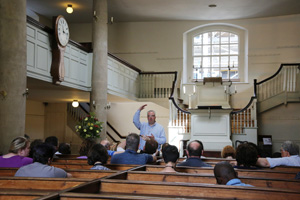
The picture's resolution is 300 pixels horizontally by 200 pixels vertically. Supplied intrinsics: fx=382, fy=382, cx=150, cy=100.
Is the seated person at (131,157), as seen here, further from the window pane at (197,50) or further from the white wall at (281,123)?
the window pane at (197,50)

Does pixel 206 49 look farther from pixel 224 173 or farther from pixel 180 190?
pixel 180 190

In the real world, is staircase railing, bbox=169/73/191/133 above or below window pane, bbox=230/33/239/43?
below

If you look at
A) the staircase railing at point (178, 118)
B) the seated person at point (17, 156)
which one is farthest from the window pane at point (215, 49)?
the seated person at point (17, 156)

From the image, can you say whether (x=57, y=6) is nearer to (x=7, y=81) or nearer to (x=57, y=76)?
(x=57, y=76)

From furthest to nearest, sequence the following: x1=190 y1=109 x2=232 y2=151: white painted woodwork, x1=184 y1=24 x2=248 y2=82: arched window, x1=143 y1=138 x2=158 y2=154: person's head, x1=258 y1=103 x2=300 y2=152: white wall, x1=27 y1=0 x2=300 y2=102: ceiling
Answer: x1=184 y1=24 x2=248 y2=82: arched window < x1=27 y1=0 x2=300 y2=102: ceiling < x1=258 y1=103 x2=300 y2=152: white wall < x1=190 y1=109 x2=232 y2=151: white painted woodwork < x1=143 y1=138 x2=158 y2=154: person's head

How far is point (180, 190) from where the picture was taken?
269 centimetres

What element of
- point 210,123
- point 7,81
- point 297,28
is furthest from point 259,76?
point 7,81

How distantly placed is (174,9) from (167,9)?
250 millimetres

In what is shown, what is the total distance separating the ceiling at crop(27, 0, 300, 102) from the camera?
12.8 m

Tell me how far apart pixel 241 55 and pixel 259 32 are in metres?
1.08

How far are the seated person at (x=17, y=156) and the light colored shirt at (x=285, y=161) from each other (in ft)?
9.25

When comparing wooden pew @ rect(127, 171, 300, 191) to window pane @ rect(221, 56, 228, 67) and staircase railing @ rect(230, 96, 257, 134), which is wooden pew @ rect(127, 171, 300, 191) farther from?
window pane @ rect(221, 56, 228, 67)

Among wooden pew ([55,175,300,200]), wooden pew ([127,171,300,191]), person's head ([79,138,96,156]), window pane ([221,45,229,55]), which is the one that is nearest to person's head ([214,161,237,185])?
wooden pew ([55,175,300,200])

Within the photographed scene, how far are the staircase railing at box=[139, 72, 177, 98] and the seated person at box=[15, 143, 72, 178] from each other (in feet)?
33.9
